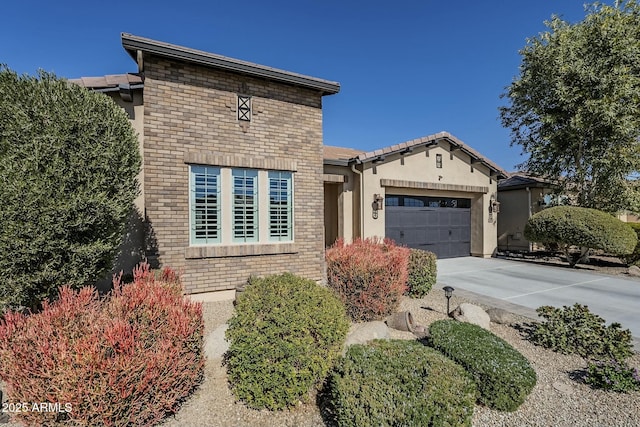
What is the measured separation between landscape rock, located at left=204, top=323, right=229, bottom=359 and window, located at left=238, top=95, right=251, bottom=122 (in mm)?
4851

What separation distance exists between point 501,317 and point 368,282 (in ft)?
9.01

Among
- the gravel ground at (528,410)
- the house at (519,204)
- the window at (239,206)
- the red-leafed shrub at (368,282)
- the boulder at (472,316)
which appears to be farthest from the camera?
the house at (519,204)

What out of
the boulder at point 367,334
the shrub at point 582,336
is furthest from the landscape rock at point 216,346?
the shrub at point 582,336

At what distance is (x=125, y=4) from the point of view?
7129 mm

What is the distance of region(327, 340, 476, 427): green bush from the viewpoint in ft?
8.46

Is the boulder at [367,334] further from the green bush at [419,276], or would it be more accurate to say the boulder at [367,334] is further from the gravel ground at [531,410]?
the green bush at [419,276]

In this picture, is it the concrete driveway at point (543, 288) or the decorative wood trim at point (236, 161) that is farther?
the concrete driveway at point (543, 288)

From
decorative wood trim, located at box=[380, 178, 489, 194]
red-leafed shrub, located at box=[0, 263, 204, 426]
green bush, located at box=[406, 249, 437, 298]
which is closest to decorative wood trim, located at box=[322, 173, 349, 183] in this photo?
decorative wood trim, located at box=[380, 178, 489, 194]

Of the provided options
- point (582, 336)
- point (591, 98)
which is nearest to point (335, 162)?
point (582, 336)

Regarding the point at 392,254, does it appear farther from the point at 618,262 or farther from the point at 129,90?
the point at 618,262

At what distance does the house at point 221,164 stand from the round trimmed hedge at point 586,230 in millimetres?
9706

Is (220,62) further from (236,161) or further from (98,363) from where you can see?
(98,363)

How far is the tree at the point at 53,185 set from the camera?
12.2ft

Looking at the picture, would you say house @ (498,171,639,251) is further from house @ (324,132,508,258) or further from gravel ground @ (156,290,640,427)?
gravel ground @ (156,290,640,427)
